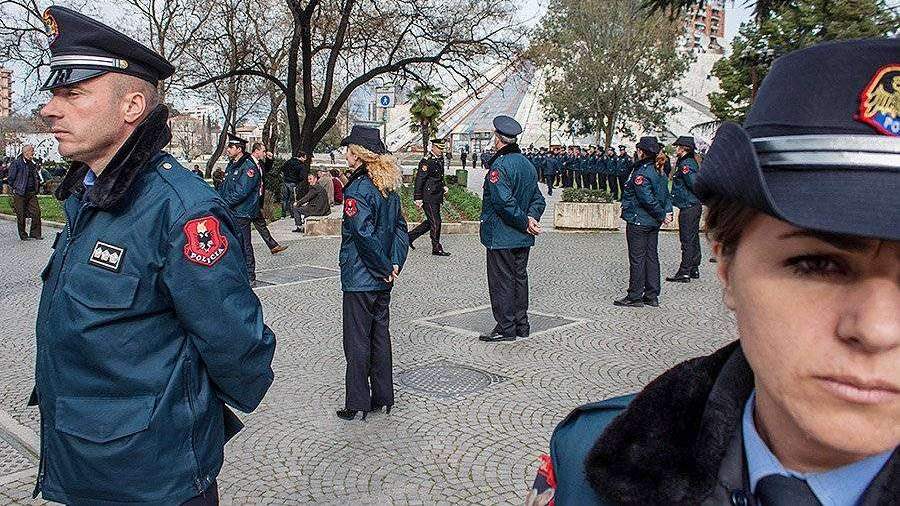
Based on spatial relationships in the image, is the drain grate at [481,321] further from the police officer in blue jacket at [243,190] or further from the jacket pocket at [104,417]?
the jacket pocket at [104,417]

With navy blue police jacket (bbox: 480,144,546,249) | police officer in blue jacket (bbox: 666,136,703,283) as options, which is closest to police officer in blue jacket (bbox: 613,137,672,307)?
police officer in blue jacket (bbox: 666,136,703,283)

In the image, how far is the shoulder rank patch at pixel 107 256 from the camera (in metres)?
2.27

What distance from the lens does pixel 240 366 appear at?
8.03 ft

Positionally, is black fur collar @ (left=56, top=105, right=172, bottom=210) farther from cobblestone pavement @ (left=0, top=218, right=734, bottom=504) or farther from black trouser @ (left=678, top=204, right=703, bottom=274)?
black trouser @ (left=678, top=204, right=703, bottom=274)

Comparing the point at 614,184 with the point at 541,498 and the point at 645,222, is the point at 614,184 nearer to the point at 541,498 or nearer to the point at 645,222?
the point at 645,222

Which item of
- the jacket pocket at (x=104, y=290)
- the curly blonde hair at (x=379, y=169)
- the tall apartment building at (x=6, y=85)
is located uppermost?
the tall apartment building at (x=6, y=85)

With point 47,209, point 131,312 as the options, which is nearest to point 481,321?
point 131,312

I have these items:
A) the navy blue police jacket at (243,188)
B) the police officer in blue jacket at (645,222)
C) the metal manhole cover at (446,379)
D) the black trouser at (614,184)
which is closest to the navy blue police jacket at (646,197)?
the police officer in blue jacket at (645,222)

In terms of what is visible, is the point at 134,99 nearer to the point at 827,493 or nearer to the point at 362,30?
the point at 827,493

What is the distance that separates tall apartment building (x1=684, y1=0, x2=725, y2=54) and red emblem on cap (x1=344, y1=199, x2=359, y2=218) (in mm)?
3744

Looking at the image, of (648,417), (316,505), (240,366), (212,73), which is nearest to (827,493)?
(648,417)

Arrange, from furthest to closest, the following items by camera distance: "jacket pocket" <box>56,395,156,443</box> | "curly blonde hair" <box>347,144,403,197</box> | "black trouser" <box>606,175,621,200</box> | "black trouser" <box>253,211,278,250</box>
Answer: "black trouser" <box>606,175,621,200</box>, "black trouser" <box>253,211,278,250</box>, "curly blonde hair" <box>347,144,403,197</box>, "jacket pocket" <box>56,395,156,443</box>

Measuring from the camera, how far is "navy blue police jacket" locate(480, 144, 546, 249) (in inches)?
287

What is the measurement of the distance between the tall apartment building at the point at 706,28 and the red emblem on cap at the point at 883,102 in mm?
6037
